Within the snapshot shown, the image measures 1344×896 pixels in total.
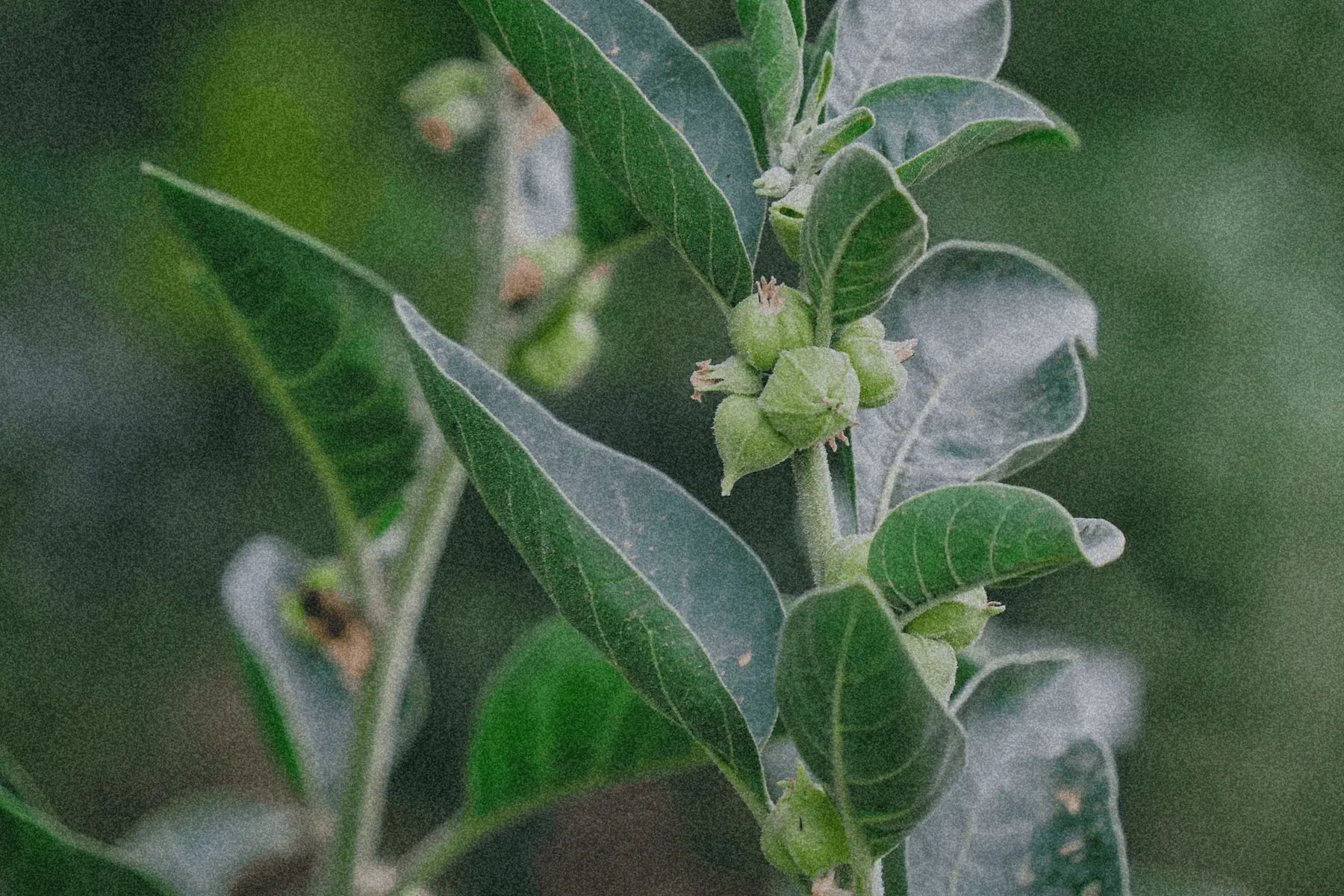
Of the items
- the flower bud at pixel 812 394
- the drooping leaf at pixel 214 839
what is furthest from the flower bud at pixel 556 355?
the drooping leaf at pixel 214 839

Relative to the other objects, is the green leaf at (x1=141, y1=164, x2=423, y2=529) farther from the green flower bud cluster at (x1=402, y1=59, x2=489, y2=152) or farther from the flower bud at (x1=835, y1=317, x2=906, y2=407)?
the flower bud at (x1=835, y1=317, x2=906, y2=407)

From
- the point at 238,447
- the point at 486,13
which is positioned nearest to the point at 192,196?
the point at 486,13

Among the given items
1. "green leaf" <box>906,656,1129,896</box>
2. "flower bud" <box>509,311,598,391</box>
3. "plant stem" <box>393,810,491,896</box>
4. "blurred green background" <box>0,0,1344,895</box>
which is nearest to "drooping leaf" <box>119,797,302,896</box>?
"plant stem" <box>393,810,491,896</box>

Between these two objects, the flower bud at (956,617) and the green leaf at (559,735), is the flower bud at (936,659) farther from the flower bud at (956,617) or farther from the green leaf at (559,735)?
the green leaf at (559,735)

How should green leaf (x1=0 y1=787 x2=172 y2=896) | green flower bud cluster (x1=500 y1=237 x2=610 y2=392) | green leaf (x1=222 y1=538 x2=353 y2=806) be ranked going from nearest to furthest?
1. green leaf (x1=0 y1=787 x2=172 y2=896)
2. green flower bud cluster (x1=500 y1=237 x2=610 y2=392)
3. green leaf (x1=222 y1=538 x2=353 y2=806)

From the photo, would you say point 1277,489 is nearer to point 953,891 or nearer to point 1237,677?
point 1237,677

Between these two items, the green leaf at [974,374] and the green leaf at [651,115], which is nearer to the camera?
the green leaf at [651,115]
